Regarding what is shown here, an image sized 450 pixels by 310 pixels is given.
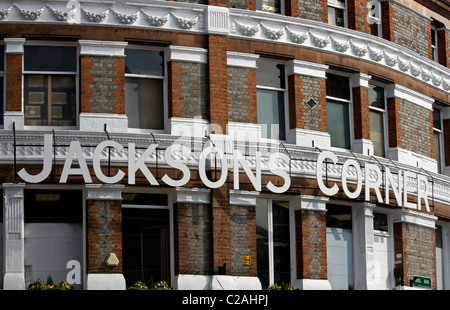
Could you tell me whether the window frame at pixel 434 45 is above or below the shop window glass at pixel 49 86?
above

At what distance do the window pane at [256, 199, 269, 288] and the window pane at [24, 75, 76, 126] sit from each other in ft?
21.0

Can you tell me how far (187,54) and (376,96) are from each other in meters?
8.06

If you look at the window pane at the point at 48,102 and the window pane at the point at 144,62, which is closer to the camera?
the window pane at the point at 48,102

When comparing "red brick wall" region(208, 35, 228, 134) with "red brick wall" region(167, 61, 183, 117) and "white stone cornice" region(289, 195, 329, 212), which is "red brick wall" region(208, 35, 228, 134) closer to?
"red brick wall" region(167, 61, 183, 117)

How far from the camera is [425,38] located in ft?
155

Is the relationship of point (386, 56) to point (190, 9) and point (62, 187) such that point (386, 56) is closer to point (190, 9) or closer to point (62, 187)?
point (190, 9)

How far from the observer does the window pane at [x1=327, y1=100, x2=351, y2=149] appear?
42.8m

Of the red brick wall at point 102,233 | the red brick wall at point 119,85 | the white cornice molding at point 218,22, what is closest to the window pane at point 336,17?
the white cornice molding at point 218,22

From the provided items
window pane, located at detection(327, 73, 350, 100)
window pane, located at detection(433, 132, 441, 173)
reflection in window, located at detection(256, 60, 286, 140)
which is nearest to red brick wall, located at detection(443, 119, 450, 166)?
window pane, located at detection(433, 132, 441, 173)

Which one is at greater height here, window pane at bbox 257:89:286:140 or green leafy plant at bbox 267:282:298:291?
window pane at bbox 257:89:286:140

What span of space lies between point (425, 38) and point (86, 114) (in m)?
14.6

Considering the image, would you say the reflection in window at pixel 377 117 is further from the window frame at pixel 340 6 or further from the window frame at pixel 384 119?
the window frame at pixel 340 6

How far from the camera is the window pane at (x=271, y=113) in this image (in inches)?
1619

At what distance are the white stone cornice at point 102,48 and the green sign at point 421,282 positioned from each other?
1272cm
